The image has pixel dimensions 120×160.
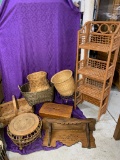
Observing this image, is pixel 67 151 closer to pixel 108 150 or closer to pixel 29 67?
pixel 108 150

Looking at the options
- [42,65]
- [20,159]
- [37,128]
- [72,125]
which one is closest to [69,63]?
[42,65]

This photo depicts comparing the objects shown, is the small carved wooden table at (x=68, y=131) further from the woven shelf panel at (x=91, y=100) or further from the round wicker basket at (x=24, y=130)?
the woven shelf panel at (x=91, y=100)

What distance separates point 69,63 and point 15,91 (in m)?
0.92

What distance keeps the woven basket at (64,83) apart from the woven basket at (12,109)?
476 mm

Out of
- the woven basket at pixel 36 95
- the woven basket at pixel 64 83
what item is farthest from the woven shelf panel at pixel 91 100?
the woven basket at pixel 36 95

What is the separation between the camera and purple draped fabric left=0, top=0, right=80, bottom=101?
1.62 metres

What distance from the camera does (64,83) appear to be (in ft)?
6.06

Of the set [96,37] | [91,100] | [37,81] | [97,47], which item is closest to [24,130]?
[37,81]

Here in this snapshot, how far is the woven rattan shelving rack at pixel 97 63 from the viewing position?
160cm

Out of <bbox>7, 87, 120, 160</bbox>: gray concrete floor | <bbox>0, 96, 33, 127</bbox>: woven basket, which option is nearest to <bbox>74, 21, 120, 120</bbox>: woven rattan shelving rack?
<bbox>7, 87, 120, 160</bbox>: gray concrete floor

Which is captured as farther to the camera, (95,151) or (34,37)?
(34,37)

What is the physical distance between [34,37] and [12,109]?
1023 mm

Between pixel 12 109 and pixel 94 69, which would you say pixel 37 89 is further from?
pixel 94 69

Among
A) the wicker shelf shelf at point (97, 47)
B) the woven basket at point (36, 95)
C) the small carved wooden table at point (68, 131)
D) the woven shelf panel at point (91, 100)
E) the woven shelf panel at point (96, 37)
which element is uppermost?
the woven shelf panel at point (96, 37)
